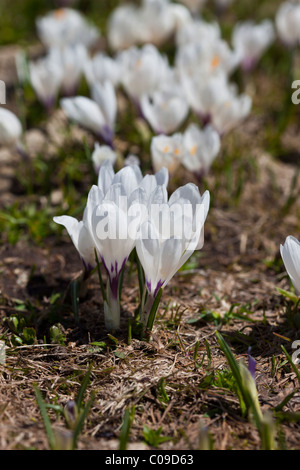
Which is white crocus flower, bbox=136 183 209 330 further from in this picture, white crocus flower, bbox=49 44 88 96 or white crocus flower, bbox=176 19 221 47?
white crocus flower, bbox=176 19 221 47

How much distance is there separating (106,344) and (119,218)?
45cm

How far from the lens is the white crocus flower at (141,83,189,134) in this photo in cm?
250

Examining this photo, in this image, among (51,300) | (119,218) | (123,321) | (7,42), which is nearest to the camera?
(119,218)

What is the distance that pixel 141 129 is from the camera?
3.01 m

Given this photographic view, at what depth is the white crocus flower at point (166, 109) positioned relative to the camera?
250cm

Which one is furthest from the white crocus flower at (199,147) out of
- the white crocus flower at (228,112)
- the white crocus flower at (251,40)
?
the white crocus flower at (251,40)

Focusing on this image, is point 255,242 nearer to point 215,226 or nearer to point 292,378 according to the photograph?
point 215,226

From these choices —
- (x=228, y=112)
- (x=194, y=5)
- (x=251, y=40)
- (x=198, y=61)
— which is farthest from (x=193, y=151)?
(x=194, y=5)

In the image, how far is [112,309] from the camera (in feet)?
5.92

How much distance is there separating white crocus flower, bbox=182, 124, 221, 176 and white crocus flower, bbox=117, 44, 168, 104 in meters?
0.45

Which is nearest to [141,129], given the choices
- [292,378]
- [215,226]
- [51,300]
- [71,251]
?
[215,226]

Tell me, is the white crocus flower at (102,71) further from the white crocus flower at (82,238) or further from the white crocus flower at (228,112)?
the white crocus flower at (82,238)

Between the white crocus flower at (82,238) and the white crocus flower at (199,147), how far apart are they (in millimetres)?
792

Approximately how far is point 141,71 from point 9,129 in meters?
0.72
